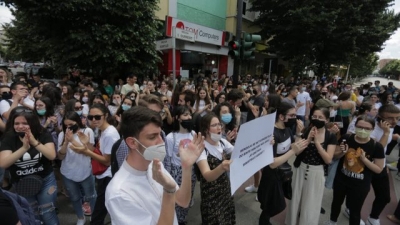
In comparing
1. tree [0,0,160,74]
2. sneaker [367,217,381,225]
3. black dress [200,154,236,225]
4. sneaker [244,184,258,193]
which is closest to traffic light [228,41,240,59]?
tree [0,0,160,74]

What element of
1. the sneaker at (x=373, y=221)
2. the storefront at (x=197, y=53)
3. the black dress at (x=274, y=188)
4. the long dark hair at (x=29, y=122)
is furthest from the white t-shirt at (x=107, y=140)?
the storefront at (x=197, y=53)

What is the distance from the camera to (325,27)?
15.1 meters

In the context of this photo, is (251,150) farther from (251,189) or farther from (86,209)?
(86,209)

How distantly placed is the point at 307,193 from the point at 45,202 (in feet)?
10.2

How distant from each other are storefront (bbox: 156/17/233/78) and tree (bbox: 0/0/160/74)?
4.12 meters

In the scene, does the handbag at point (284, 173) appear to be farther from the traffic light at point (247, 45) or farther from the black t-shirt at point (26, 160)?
the traffic light at point (247, 45)

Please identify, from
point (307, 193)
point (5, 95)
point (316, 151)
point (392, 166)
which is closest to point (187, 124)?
point (316, 151)

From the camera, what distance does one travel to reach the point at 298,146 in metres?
2.66

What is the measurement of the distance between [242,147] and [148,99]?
1.99m

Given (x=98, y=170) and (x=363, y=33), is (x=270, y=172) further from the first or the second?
(x=363, y=33)

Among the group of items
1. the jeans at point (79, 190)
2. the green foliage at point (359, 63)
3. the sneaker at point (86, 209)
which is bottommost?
the sneaker at point (86, 209)

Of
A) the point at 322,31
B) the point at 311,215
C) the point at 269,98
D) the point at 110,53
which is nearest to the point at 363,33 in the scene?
the point at 322,31

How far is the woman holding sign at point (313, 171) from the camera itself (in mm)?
2926

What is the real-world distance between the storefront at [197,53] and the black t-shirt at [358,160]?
38.4ft
